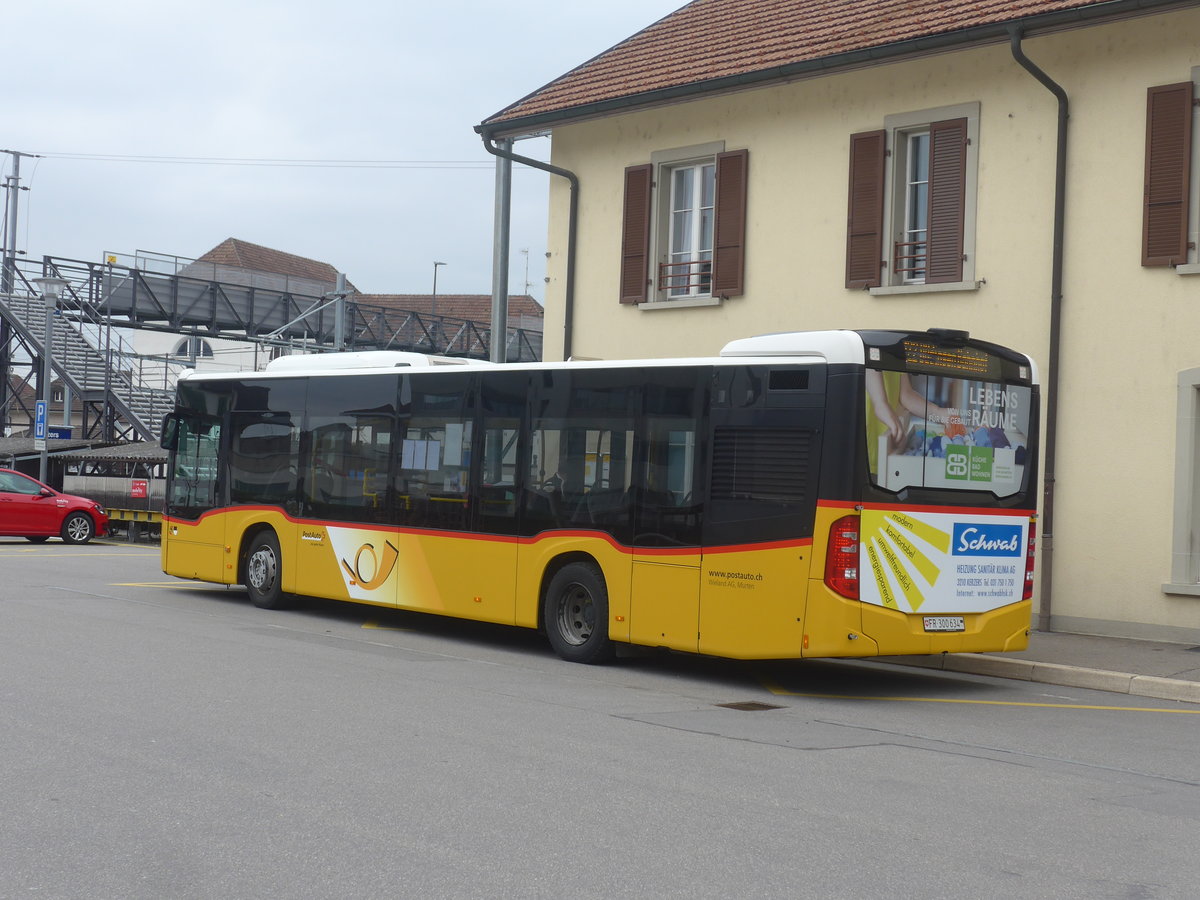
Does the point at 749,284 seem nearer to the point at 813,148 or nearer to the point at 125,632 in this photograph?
the point at 813,148

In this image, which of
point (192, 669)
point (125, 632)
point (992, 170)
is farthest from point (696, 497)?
point (992, 170)

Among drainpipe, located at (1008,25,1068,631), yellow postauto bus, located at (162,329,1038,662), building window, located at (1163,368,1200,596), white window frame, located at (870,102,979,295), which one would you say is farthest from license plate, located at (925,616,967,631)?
white window frame, located at (870,102,979,295)

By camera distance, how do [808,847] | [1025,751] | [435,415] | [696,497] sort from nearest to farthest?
[808,847] → [1025,751] → [696,497] → [435,415]

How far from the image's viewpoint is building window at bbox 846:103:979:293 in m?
16.2

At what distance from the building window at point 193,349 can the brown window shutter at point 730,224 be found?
4782 cm

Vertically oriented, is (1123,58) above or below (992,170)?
above

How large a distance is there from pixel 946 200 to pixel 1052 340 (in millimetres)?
2177

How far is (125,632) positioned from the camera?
13250mm

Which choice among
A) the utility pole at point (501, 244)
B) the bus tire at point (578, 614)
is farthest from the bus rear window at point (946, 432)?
the utility pole at point (501, 244)

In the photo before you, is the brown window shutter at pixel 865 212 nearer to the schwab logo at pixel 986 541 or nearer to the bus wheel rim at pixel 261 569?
the schwab logo at pixel 986 541

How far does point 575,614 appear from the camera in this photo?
12.8m

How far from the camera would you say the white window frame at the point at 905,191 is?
629 inches

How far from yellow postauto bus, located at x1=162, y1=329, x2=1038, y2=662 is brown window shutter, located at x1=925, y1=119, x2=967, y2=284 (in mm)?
4499

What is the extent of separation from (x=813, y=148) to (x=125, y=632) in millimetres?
9903
